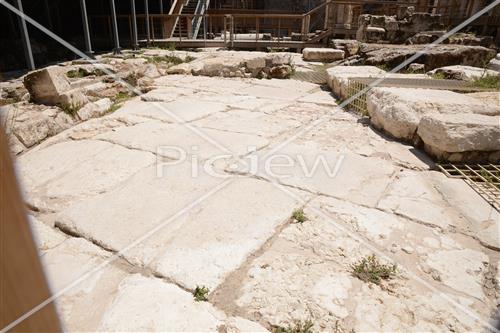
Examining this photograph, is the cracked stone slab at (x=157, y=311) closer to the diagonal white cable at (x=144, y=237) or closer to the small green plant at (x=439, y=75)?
the diagonal white cable at (x=144, y=237)

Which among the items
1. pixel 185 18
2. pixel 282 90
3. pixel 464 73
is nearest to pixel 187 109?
pixel 282 90

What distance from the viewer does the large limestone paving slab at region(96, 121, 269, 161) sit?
3080 millimetres

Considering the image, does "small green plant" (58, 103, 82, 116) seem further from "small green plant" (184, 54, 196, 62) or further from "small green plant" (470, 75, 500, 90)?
"small green plant" (470, 75, 500, 90)

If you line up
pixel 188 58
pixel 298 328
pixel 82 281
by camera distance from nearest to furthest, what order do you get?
pixel 298 328 → pixel 82 281 → pixel 188 58

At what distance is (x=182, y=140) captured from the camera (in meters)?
3.34

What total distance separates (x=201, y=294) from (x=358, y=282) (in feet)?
2.51

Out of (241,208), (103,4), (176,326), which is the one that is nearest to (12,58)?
(103,4)

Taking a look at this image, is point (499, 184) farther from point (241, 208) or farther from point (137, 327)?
point (137, 327)

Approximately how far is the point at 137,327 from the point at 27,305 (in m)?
0.90

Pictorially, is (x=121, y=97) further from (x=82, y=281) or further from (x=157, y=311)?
(x=157, y=311)

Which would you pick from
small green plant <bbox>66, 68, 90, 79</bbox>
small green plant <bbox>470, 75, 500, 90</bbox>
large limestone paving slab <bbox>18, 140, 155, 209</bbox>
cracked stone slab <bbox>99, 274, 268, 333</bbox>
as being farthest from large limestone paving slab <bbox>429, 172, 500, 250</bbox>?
small green plant <bbox>66, 68, 90, 79</bbox>

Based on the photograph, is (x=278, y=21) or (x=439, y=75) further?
(x=278, y=21)

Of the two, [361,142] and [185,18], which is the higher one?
[185,18]

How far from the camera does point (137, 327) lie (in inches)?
51.6
